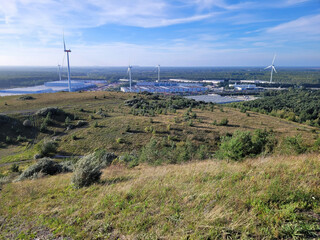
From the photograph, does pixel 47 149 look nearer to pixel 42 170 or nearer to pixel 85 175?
pixel 42 170

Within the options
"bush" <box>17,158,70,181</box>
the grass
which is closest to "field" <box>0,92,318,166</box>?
"bush" <box>17,158,70,181</box>

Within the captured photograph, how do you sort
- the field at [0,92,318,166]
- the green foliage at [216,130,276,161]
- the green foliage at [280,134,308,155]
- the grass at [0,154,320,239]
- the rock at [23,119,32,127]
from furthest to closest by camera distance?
the rock at [23,119,32,127] → the field at [0,92,318,166] → the green foliage at [216,130,276,161] → the green foliage at [280,134,308,155] → the grass at [0,154,320,239]

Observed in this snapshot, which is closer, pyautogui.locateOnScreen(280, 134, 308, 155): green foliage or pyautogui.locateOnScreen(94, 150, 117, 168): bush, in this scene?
pyautogui.locateOnScreen(280, 134, 308, 155): green foliage

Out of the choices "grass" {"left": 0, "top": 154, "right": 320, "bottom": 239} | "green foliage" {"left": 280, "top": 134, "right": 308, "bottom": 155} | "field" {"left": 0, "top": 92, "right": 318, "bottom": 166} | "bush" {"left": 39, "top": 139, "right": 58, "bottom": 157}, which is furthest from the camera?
"field" {"left": 0, "top": 92, "right": 318, "bottom": 166}

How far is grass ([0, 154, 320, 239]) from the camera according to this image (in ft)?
12.2

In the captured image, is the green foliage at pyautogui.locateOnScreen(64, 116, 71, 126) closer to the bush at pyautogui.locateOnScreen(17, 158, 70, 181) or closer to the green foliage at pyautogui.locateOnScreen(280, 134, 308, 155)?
the bush at pyautogui.locateOnScreen(17, 158, 70, 181)

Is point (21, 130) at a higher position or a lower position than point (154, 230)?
lower

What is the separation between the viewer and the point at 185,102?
193ft

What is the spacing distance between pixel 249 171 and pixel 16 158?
27809 millimetres

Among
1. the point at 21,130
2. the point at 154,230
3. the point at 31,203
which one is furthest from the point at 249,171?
the point at 21,130

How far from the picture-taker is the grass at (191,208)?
3.72 m

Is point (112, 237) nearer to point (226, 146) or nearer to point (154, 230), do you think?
point (154, 230)

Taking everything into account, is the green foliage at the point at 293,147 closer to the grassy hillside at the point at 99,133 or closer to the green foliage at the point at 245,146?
the green foliage at the point at 245,146

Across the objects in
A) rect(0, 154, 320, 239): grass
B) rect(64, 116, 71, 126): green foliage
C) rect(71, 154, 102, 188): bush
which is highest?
rect(0, 154, 320, 239): grass
